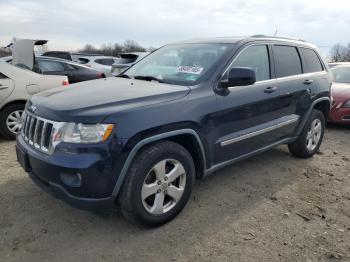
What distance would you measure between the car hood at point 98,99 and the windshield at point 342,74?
20.0 ft

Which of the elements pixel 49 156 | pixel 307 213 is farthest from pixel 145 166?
pixel 307 213

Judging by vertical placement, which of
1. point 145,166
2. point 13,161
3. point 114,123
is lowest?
point 13,161

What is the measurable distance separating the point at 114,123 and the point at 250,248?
1.56m

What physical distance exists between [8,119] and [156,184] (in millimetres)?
3796

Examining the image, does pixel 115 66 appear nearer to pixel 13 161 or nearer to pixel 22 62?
pixel 22 62

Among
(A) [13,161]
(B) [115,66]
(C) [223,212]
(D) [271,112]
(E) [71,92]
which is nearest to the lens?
(E) [71,92]

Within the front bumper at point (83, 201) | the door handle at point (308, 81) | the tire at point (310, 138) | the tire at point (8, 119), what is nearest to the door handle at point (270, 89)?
the door handle at point (308, 81)

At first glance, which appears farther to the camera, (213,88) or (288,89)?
(288,89)

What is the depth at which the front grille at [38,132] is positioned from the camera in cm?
276

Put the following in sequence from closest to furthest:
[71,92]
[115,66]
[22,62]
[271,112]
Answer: [71,92], [271,112], [22,62], [115,66]

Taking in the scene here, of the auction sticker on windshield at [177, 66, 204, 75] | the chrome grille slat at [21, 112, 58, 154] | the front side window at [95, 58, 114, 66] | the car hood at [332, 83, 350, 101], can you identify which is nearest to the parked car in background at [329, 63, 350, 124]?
the car hood at [332, 83, 350, 101]

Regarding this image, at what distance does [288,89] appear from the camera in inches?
167

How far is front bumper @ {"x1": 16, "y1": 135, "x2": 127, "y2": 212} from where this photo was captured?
2549mm

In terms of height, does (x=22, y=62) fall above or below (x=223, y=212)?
above
